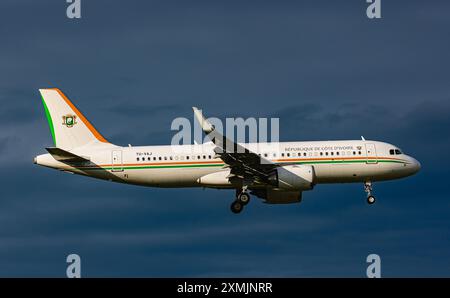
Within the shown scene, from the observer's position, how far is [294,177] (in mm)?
77750

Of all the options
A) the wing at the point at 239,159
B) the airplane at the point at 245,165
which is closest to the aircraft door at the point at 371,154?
the airplane at the point at 245,165

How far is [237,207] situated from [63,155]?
15295mm

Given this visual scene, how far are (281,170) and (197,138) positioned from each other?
8.11 m

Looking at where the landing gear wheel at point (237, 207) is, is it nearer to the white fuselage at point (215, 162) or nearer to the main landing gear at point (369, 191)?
the white fuselage at point (215, 162)

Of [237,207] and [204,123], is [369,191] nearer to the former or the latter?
[237,207]

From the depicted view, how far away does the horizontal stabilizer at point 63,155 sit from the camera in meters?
78.4

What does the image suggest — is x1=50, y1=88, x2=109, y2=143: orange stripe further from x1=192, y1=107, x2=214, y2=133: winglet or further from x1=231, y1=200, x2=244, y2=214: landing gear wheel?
x1=192, y1=107, x2=214, y2=133: winglet

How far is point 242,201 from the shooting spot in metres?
80.2

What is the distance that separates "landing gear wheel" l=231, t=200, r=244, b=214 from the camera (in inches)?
3159

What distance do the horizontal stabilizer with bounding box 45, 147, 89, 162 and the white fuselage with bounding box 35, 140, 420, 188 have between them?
0.48 m

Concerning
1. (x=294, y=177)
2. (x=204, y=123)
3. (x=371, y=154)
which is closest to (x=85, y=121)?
(x=204, y=123)
